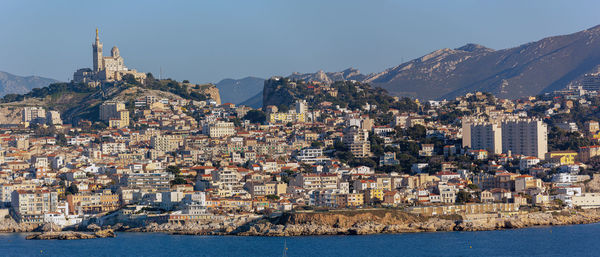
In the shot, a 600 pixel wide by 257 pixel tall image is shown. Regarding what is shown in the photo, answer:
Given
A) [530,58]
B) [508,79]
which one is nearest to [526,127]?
[508,79]

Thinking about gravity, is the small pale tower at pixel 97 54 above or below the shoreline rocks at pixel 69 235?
above

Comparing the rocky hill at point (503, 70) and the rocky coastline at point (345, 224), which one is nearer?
the rocky coastline at point (345, 224)

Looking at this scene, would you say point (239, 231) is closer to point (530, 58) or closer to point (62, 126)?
point (62, 126)

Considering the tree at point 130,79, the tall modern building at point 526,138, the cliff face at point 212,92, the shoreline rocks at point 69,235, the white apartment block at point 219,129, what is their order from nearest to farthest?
the shoreline rocks at point 69,235 < the tall modern building at point 526,138 < the white apartment block at point 219,129 < the tree at point 130,79 < the cliff face at point 212,92

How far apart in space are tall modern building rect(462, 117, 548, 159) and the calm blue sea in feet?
62.7

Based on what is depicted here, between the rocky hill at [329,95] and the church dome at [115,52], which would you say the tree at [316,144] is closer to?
the rocky hill at [329,95]

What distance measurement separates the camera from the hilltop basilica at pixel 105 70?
94.8 meters

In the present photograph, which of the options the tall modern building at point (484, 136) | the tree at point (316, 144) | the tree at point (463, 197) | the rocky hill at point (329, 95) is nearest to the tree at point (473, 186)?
the tree at point (463, 197)

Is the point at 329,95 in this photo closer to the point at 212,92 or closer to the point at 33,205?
the point at 212,92

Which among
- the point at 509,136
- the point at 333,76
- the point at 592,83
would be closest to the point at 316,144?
the point at 509,136

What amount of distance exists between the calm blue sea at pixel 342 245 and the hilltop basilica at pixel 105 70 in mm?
49115

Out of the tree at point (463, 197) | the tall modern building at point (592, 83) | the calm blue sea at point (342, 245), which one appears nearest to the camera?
the calm blue sea at point (342, 245)

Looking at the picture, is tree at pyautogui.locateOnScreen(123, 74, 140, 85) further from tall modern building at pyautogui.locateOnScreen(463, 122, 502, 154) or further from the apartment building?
the apartment building

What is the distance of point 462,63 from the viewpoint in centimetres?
16250
